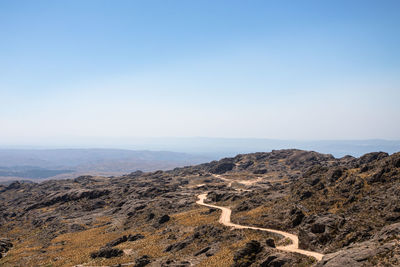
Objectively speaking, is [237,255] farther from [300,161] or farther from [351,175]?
[300,161]

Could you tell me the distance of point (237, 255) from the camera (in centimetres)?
3005

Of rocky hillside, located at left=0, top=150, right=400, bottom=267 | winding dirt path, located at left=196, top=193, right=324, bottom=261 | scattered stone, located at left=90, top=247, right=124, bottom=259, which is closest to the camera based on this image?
rocky hillside, located at left=0, top=150, right=400, bottom=267

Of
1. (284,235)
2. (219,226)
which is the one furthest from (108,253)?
(284,235)

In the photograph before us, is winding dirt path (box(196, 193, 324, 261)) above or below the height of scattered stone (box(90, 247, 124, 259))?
above

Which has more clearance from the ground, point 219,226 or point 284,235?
point 284,235

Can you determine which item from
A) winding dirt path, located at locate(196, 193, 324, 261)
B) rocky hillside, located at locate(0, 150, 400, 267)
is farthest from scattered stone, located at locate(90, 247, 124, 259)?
winding dirt path, located at locate(196, 193, 324, 261)

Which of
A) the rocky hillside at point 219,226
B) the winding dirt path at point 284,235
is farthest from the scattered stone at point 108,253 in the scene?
the winding dirt path at point 284,235

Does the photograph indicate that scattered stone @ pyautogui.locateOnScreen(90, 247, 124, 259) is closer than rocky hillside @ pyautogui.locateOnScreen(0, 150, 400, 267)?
No

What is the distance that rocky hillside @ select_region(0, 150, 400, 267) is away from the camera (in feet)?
96.8

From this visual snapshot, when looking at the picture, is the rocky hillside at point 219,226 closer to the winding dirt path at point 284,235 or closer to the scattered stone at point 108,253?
the scattered stone at point 108,253

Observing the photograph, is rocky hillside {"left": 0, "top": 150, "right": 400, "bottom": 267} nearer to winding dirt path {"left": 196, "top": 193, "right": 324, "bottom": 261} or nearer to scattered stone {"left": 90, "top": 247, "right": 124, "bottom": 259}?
scattered stone {"left": 90, "top": 247, "right": 124, "bottom": 259}

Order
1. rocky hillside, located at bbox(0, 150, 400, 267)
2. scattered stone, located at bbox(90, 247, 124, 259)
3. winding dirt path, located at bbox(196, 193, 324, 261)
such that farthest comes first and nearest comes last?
scattered stone, located at bbox(90, 247, 124, 259)
winding dirt path, located at bbox(196, 193, 324, 261)
rocky hillside, located at bbox(0, 150, 400, 267)

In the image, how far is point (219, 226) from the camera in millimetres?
47031

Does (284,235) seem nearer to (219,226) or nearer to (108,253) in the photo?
(219,226)
